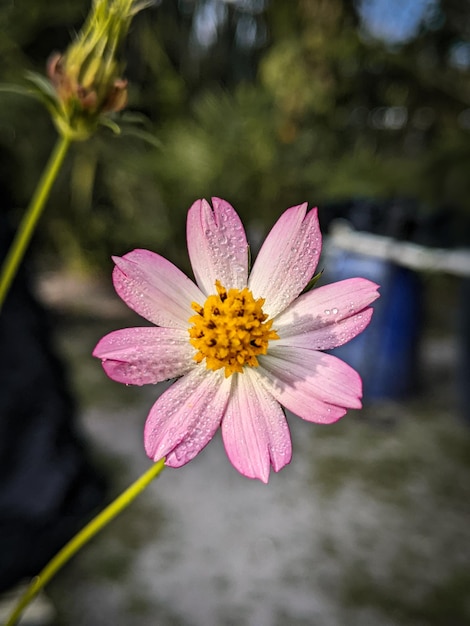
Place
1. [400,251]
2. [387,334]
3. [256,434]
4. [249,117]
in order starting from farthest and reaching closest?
[249,117] < [387,334] < [400,251] < [256,434]

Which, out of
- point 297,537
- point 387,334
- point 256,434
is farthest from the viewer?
point 387,334

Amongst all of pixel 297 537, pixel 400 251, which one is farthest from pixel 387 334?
pixel 297 537

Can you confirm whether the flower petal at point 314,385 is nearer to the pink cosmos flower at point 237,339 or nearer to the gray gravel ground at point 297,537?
the pink cosmos flower at point 237,339

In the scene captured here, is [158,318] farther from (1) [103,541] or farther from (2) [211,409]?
(1) [103,541]

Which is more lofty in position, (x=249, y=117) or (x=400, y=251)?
(x=249, y=117)

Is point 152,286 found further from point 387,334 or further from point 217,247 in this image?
point 387,334

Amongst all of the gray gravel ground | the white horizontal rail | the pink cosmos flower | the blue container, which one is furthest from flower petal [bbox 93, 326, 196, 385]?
the blue container

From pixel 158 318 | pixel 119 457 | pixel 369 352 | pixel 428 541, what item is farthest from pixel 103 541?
pixel 158 318
